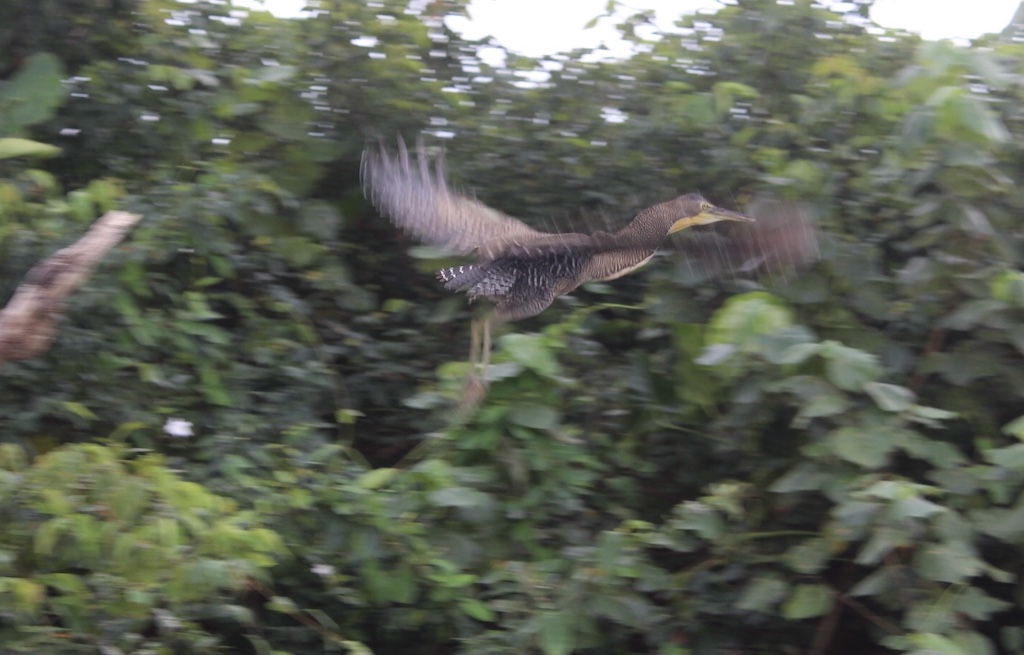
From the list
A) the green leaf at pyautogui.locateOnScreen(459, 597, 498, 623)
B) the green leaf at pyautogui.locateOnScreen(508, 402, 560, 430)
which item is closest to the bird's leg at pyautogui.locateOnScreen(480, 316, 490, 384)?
the green leaf at pyautogui.locateOnScreen(508, 402, 560, 430)

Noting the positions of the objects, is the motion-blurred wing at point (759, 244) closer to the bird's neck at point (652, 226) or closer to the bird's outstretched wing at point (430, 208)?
the bird's neck at point (652, 226)

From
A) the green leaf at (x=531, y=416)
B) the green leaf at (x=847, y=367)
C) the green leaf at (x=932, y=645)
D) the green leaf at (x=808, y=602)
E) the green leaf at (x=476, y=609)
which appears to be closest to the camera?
the green leaf at (x=932, y=645)

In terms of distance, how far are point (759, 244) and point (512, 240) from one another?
0.68 m

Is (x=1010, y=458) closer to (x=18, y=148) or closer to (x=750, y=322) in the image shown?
(x=750, y=322)

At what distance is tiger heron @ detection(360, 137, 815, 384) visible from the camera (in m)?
3.26

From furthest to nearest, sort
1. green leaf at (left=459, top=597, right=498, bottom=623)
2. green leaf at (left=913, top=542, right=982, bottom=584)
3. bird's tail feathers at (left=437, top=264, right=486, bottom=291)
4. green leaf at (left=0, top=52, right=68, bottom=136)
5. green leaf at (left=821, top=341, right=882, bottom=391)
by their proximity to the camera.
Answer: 1. green leaf at (left=0, top=52, right=68, bottom=136)
2. bird's tail feathers at (left=437, top=264, right=486, bottom=291)
3. green leaf at (left=459, top=597, right=498, bottom=623)
4. green leaf at (left=821, top=341, right=882, bottom=391)
5. green leaf at (left=913, top=542, right=982, bottom=584)

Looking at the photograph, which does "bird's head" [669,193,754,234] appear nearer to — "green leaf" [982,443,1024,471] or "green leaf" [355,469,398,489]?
"green leaf" [982,443,1024,471]

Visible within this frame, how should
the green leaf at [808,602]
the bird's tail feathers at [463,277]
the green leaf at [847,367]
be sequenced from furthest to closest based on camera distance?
the bird's tail feathers at [463,277] < the green leaf at [808,602] < the green leaf at [847,367]

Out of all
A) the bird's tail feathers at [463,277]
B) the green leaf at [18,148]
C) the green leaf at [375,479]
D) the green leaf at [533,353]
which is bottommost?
→ the green leaf at [375,479]

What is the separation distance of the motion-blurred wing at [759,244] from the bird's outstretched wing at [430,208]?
46cm

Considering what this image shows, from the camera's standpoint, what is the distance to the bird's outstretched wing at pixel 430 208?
3.28 m

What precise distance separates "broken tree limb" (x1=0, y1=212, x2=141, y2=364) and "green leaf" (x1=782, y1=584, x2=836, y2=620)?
76.2 inches

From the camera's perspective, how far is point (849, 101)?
3.61m

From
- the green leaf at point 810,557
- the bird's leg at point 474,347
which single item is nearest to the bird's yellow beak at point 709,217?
the bird's leg at point 474,347
